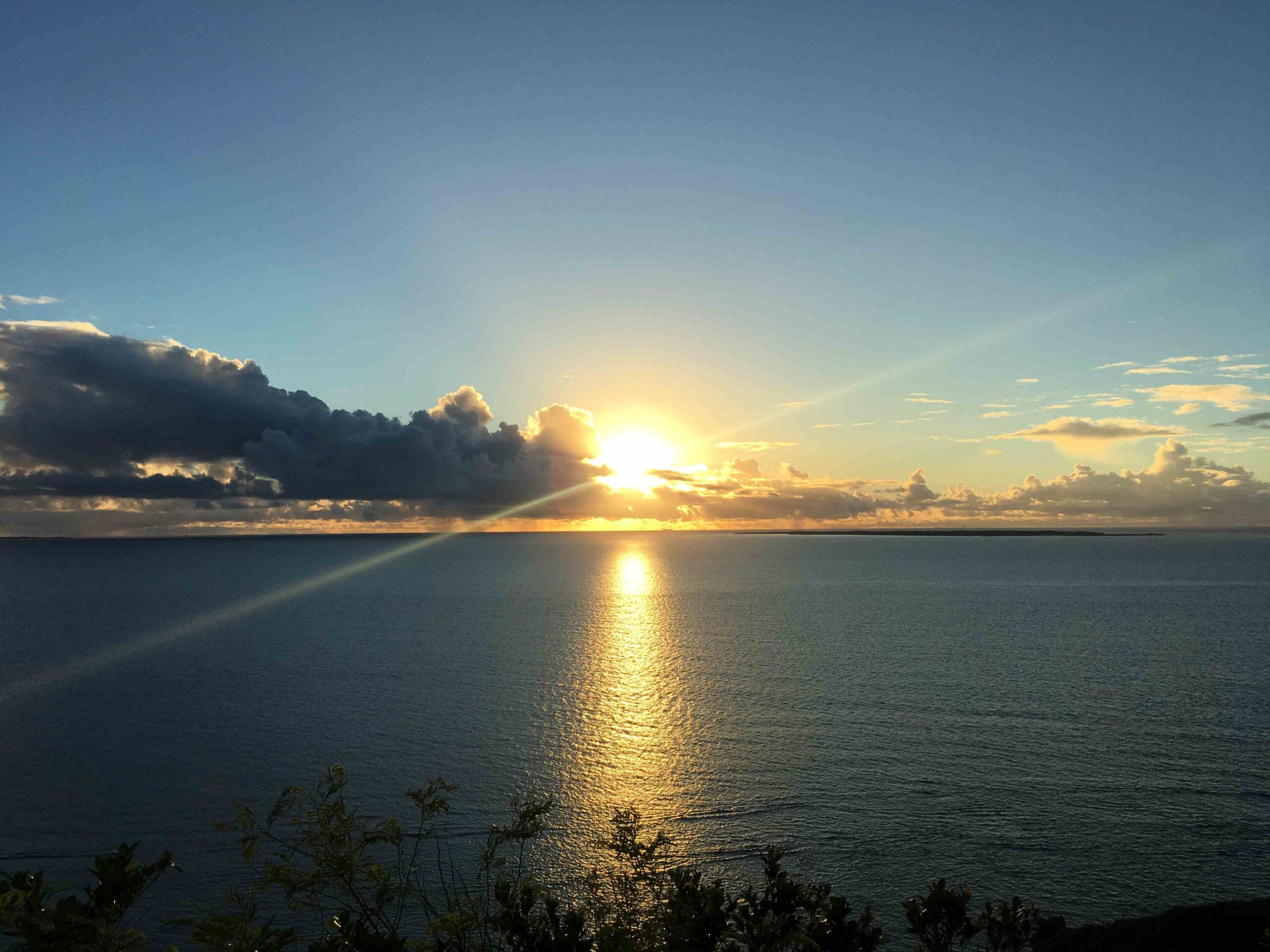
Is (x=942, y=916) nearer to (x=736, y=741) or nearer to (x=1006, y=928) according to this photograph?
(x=1006, y=928)

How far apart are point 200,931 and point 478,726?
43546 millimetres

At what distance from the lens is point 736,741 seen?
46656 millimetres

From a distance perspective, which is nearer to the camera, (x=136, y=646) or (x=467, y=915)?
(x=467, y=915)

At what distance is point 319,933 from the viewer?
2684 cm

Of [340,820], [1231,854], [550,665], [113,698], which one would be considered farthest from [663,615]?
[340,820]

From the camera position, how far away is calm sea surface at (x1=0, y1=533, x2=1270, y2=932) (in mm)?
31578

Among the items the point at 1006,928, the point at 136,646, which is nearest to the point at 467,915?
the point at 1006,928

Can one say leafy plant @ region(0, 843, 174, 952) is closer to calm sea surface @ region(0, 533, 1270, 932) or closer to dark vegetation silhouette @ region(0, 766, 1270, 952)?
dark vegetation silhouette @ region(0, 766, 1270, 952)

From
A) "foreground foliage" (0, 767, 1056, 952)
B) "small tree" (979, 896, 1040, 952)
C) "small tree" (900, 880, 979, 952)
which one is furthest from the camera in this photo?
"small tree" (979, 896, 1040, 952)

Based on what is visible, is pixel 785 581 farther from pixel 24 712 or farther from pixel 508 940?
pixel 508 940

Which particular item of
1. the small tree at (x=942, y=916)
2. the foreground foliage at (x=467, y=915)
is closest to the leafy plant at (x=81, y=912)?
the foreground foliage at (x=467, y=915)

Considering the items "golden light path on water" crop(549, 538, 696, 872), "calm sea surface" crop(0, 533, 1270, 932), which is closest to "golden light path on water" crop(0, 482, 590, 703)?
"calm sea surface" crop(0, 533, 1270, 932)

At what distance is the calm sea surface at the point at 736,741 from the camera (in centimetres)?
3158

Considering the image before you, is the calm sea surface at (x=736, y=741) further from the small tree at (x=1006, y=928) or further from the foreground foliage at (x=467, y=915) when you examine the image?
the foreground foliage at (x=467, y=915)
